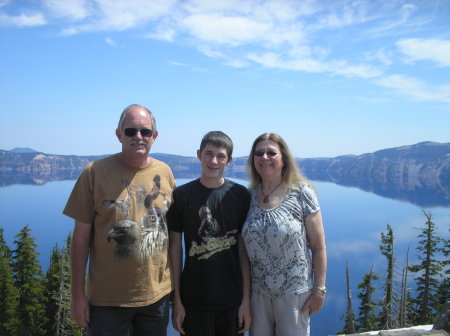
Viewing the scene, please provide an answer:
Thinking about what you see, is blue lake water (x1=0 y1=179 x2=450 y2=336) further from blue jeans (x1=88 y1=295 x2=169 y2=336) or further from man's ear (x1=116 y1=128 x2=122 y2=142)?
man's ear (x1=116 y1=128 x2=122 y2=142)

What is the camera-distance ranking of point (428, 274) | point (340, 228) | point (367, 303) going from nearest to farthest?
point (367, 303) → point (428, 274) → point (340, 228)

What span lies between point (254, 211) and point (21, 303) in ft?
88.4

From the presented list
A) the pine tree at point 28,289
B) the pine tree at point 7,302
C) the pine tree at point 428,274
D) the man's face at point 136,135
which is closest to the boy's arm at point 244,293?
the man's face at point 136,135

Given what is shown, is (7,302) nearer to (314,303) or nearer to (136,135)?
(136,135)

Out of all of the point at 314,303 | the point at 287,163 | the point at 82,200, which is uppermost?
the point at 287,163

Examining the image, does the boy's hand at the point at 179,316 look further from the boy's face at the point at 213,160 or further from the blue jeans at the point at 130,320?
the boy's face at the point at 213,160

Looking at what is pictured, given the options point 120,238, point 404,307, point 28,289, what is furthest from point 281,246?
point 28,289

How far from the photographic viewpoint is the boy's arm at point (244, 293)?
3686 millimetres

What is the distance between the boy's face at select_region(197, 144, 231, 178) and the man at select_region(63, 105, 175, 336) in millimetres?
567

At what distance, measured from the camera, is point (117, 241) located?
337cm

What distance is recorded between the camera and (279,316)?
3562mm

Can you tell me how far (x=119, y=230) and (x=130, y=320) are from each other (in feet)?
3.21

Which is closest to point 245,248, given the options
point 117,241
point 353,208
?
point 117,241

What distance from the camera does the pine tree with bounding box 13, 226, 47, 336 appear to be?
24062 mm
